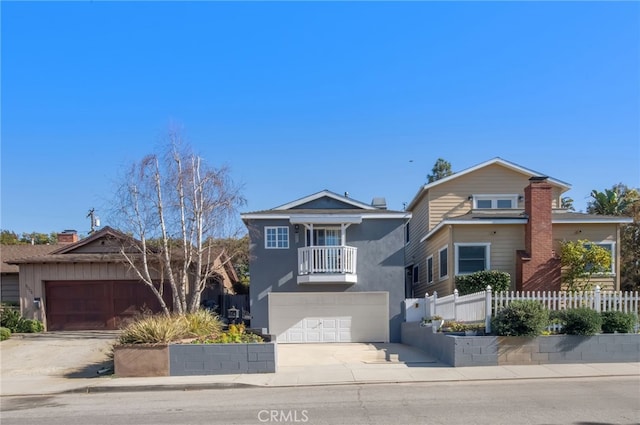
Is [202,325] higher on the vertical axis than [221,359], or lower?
higher

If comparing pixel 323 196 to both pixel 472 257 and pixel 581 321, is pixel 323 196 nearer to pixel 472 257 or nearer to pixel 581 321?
pixel 472 257

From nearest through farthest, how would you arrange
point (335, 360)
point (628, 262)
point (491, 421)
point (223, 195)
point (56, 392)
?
1. point (491, 421)
2. point (56, 392)
3. point (335, 360)
4. point (223, 195)
5. point (628, 262)

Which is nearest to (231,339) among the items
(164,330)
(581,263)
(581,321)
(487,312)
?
(164,330)

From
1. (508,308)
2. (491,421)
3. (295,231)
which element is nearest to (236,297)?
(295,231)

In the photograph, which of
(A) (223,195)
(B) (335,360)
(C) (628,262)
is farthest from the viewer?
(C) (628,262)

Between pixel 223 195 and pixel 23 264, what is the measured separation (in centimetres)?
912

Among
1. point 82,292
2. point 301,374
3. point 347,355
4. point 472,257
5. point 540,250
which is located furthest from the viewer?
point 82,292

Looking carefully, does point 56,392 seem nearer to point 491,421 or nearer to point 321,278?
point 491,421

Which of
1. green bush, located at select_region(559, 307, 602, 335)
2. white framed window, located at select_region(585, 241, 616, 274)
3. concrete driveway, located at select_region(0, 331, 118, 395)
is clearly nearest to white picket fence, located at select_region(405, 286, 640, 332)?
green bush, located at select_region(559, 307, 602, 335)

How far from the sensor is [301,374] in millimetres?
12594

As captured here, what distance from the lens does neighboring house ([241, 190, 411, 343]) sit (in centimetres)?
2114

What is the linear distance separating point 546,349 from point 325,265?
9708 mm

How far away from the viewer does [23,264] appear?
835 inches

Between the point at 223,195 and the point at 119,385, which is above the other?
the point at 223,195
